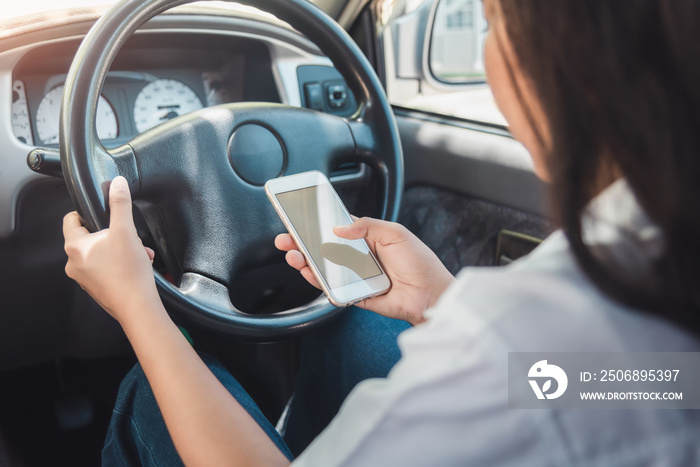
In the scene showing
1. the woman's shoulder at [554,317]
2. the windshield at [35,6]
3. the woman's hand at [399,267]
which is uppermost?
the windshield at [35,6]

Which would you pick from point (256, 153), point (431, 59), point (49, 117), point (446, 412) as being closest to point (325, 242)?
point (256, 153)

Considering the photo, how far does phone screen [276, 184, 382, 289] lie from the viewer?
0.71 meters

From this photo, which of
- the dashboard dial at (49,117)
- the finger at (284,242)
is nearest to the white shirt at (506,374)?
the finger at (284,242)

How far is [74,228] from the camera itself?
62 cm

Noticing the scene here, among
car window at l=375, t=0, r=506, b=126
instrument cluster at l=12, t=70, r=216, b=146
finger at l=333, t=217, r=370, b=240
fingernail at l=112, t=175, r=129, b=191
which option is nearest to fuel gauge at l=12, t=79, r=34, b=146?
instrument cluster at l=12, t=70, r=216, b=146

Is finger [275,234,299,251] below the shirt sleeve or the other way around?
below

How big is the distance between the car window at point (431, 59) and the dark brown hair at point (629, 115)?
932 mm

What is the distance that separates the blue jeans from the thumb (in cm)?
20

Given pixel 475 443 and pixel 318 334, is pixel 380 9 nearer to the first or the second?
pixel 318 334

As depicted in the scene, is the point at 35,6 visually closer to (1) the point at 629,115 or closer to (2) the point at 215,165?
(2) the point at 215,165

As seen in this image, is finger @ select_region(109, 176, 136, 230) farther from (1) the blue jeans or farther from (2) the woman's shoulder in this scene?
(2) the woman's shoulder

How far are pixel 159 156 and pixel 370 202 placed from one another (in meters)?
0.46

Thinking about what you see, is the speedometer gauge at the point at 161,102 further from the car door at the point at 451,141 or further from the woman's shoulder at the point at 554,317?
the woman's shoulder at the point at 554,317

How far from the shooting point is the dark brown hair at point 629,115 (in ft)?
0.87
